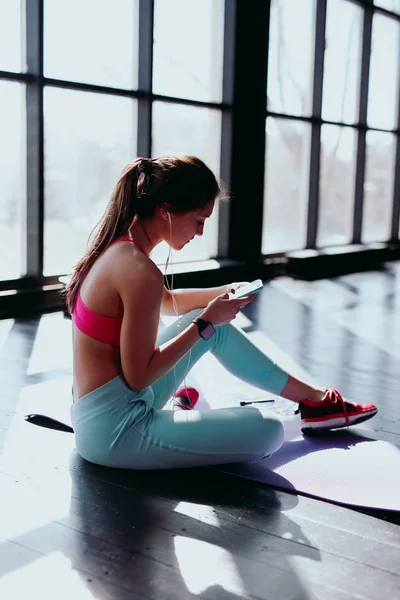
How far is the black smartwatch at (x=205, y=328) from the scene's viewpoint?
215cm

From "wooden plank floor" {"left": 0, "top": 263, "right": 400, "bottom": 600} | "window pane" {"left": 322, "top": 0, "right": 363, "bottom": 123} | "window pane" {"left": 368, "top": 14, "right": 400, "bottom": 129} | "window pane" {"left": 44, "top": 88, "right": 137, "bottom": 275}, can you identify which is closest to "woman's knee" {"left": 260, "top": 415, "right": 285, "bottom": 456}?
"wooden plank floor" {"left": 0, "top": 263, "right": 400, "bottom": 600}

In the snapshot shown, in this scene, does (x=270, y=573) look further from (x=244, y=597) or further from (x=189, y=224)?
(x=189, y=224)

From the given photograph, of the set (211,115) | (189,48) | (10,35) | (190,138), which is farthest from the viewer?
(211,115)

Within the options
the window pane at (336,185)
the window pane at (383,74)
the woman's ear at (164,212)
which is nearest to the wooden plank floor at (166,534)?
the woman's ear at (164,212)

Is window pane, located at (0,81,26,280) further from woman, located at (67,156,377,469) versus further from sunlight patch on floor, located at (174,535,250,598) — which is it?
sunlight patch on floor, located at (174,535,250,598)

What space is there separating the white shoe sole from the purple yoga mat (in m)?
0.03

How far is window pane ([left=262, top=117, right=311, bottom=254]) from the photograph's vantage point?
7273 millimetres

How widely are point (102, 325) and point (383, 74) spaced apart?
25.6 feet

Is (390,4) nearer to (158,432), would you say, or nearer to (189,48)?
(189,48)

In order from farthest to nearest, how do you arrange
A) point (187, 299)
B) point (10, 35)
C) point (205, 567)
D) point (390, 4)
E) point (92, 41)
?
point (390, 4), point (92, 41), point (10, 35), point (187, 299), point (205, 567)

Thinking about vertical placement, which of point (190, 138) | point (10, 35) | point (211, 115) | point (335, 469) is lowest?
point (335, 469)

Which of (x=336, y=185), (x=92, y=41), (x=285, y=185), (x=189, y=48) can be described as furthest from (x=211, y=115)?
(x=336, y=185)

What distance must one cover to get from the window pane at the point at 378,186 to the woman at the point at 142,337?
708cm

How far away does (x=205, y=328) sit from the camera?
215 centimetres
